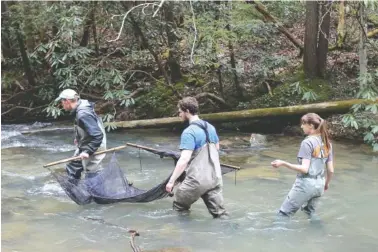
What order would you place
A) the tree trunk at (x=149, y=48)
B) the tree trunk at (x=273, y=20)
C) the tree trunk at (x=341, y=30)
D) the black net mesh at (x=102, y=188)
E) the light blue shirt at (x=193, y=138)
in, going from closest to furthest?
the light blue shirt at (x=193, y=138) < the black net mesh at (x=102, y=188) < the tree trunk at (x=149, y=48) < the tree trunk at (x=273, y=20) < the tree trunk at (x=341, y=30)

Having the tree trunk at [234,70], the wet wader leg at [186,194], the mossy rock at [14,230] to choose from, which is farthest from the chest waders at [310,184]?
the tree trunk at [234,70]

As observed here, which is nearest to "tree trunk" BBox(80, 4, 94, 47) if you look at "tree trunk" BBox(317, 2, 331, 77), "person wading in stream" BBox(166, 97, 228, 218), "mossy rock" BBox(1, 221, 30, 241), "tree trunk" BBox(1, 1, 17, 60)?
"tree trunk" BBox(1, 1, 17, 60)

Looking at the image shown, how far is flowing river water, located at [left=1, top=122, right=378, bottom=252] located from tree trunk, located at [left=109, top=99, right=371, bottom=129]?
5.62ft

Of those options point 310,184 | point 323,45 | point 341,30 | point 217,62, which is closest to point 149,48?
point 217,62

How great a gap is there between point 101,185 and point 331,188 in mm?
3594

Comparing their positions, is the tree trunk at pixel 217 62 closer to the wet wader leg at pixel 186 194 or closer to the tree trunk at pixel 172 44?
the tree trunk at pixel 172 44

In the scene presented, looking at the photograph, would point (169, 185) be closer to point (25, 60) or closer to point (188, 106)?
point (188, 106)

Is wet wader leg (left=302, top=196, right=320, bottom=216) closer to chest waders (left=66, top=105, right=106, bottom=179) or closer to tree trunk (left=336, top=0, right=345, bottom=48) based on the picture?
chest waders (left=66, top=105, right=106, bottom=179)

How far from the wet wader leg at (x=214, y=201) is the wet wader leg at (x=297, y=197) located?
76cm

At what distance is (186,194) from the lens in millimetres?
5871

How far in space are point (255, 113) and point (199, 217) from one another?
6263 mm

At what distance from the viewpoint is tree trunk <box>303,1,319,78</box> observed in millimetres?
12906

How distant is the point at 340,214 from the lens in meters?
6.66

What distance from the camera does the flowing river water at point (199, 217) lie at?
555 centimetres
